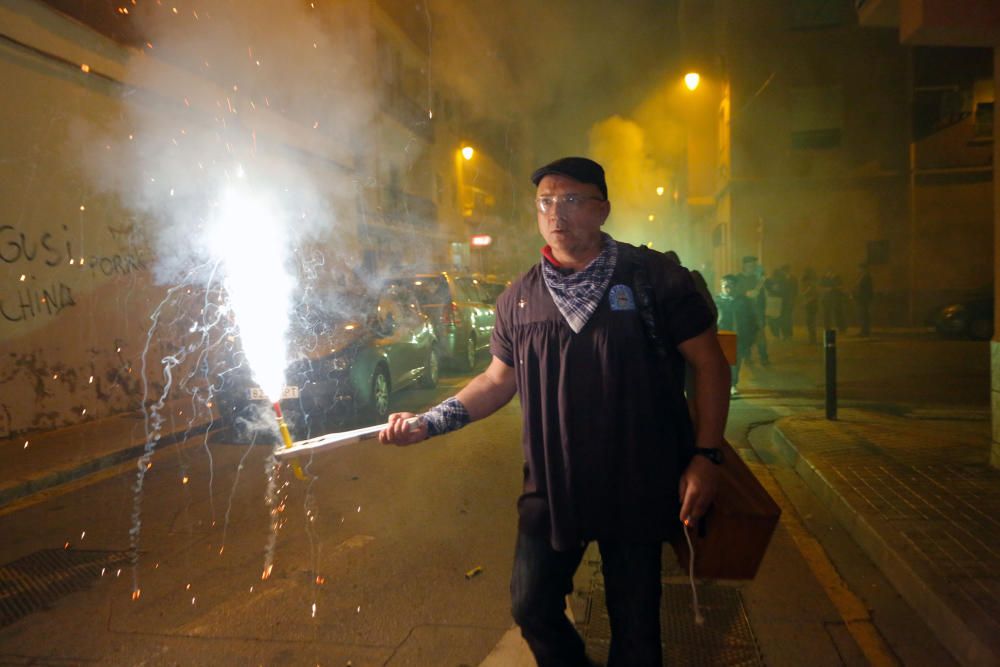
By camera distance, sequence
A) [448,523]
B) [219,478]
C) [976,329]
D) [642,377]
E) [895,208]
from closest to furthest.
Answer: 1. [642,377]
2. [448,523]
3. [219,478]
4. [976,329]
5. [895,208]

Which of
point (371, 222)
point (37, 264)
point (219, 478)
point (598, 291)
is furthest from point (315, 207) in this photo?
point (598, 291)

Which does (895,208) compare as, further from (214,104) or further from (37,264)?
(37,264)

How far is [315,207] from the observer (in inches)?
526

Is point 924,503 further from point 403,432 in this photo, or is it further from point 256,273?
point 256,273

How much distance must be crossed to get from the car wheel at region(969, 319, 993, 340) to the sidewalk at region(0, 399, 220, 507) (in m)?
14.4

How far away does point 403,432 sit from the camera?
2.15m

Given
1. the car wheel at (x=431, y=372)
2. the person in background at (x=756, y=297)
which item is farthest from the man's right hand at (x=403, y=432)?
the person in background at (x=756, y=297)

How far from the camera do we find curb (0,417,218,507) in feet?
19.3

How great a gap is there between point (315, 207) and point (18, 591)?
10242 mm

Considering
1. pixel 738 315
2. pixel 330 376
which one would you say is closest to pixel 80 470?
pixel 330 376

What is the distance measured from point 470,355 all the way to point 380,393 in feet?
14.3

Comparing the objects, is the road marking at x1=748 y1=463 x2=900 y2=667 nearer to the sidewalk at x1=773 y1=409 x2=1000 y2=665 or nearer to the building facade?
the sidewalk at x1=773 y1=409 x2=1000 y2=665

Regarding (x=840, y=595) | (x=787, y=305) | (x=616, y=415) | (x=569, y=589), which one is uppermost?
(x=787, y=305)

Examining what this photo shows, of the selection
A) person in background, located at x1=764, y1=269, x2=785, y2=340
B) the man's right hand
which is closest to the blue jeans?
the man's right hand
